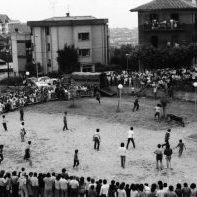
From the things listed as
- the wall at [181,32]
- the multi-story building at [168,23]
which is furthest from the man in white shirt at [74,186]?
the wall at [181,32]

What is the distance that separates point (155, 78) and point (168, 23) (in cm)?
1269

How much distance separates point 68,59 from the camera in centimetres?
6312

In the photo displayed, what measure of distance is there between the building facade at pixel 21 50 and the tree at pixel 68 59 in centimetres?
1084

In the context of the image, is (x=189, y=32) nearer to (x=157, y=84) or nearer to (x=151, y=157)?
(x=157, y=84)

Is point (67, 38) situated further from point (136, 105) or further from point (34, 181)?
point (34, 181)

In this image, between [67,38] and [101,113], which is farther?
[67,38]

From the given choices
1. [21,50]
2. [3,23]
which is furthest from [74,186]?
[3,23]

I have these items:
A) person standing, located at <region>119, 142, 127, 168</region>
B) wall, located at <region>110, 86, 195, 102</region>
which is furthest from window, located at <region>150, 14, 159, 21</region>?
person standing, located at <region>119, 142, 127, 168</region>

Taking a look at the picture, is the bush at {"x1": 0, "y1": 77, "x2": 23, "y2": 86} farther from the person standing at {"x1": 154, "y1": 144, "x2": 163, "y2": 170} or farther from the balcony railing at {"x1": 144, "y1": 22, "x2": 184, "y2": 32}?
the person standing at {"x1": 154, "y1": 144, "x2": 163, "y2": 170}

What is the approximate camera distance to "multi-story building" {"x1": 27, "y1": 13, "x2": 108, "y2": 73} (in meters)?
66.2

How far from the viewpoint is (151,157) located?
2753 centimetres

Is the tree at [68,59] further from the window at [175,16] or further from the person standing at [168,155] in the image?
the person standing at [168,155]

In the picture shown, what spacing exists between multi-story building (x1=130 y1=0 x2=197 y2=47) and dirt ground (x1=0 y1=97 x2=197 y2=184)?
14.5 m

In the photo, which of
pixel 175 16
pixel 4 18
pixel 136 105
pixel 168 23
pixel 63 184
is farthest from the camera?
pixel 4 18
